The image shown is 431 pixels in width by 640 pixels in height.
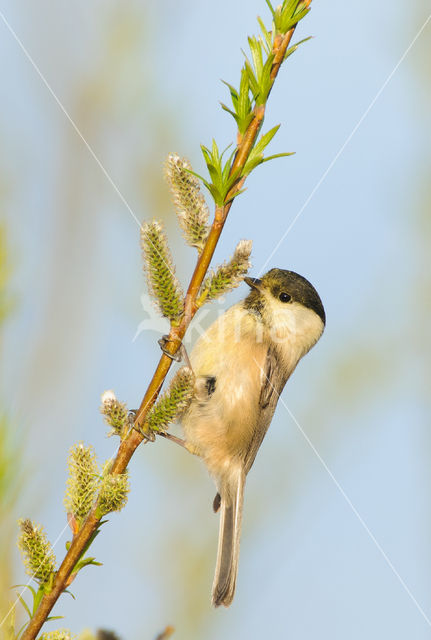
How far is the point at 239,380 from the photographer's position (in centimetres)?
326

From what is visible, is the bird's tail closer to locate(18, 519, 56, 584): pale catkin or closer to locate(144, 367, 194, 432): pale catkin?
locate(144, 367, 194, 432): pale catkin

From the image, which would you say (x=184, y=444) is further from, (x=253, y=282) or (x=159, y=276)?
(x=159, y=276)

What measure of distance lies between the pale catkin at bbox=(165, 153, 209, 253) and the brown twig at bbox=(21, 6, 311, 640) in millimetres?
121

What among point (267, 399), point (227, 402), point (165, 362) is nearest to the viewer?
point (165, 362)

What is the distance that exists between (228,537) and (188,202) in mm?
2186

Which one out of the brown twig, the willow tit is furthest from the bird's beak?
the brown twig

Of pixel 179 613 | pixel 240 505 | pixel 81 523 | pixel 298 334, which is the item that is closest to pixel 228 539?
pixel 240 505

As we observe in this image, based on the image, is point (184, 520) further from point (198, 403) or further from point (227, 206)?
point (227, 206)

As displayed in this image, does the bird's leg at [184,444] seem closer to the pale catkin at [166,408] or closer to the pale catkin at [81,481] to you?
the pale catkin at [166,408]

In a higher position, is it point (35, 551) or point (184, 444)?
point (35, 551)

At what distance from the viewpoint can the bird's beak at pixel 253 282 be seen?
3375 mm

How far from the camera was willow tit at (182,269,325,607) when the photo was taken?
323 cm

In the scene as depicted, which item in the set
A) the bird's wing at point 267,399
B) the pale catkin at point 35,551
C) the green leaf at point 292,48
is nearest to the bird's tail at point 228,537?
the bird's wing at point 267,399

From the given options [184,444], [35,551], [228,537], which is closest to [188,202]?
[35,551]
